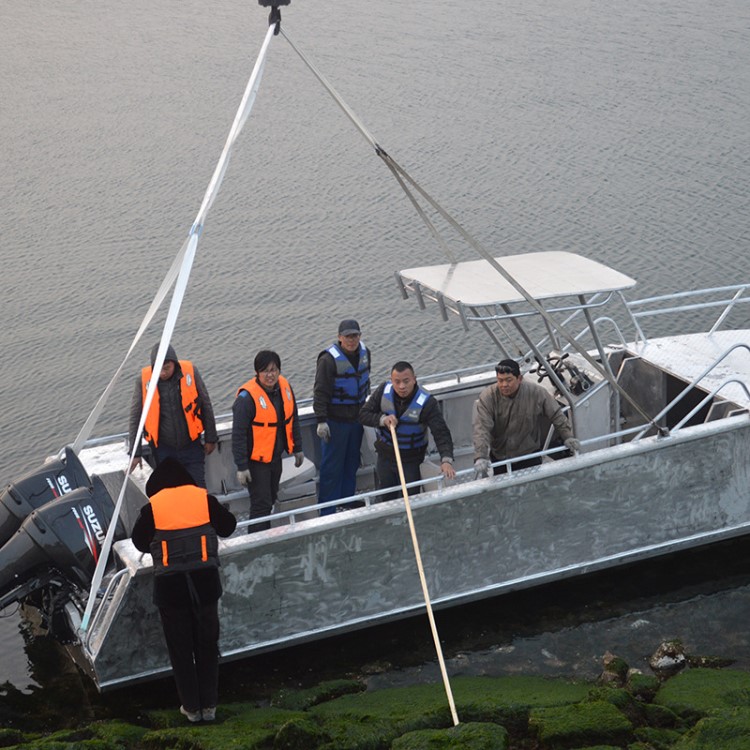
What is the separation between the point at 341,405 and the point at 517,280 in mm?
1644

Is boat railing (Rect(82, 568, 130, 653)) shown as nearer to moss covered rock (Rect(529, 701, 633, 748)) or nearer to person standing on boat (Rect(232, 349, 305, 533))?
person standing on boat (Rect(232, 349, 305, 533))

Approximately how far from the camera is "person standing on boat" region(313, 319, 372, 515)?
869cm

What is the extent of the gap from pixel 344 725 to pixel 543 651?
1.93 m

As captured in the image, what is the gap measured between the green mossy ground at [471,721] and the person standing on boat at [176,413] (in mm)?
1902

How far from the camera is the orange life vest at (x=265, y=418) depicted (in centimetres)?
823

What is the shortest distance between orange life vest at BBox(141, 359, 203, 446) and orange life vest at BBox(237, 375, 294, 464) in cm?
36

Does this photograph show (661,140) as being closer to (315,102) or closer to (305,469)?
(315,102)

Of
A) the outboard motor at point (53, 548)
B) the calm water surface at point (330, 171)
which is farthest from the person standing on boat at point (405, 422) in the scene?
the outboard motor at point (53, 548)

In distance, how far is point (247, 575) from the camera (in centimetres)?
763

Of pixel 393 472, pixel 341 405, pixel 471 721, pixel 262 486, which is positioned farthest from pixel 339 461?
pixel 471 721

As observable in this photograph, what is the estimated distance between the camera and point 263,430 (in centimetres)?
828

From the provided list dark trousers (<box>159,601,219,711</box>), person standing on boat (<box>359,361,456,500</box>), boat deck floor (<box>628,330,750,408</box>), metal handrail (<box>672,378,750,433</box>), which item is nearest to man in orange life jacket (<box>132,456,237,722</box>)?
dark trousers (<box>159,601,219,711</box>)

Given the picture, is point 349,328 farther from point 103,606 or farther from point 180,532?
point 103,606

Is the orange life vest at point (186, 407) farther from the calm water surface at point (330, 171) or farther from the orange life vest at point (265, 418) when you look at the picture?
the calm water surface at point (330, 171)
